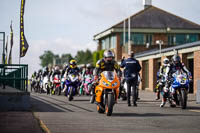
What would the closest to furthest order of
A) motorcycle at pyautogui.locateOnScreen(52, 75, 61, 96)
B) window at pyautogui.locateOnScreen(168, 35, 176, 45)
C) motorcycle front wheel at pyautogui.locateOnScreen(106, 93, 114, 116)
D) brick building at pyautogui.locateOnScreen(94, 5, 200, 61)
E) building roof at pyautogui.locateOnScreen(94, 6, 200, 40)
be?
motorcycle front wheel at pyautogui.locateOnScreen(106, 93, 114, 116) → motorcycle at pyautogui.locateOnScreen(52, 75, 61, 96) → brick building at pyautogui.locateOnScreen(94, 5, 200, 61) → building roof at pyautogui.locateOnScreen(94, 6, 200, 40) → window at pyautogui.locateOnScreen(168, 35, 176, 45)

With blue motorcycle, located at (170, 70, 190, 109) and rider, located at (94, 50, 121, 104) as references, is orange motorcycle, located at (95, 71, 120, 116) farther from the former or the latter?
blue motorcycle, located at (170, 70, 190, 109)

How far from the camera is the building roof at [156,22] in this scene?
60062 mm

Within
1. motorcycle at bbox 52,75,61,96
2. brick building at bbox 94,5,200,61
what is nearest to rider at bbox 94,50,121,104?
motorcycle at bbox 52,75,61,96

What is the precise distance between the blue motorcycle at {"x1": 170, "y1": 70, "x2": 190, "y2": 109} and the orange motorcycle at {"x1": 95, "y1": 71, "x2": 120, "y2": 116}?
3.15 meters

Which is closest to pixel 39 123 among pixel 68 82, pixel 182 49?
pixel 68 82

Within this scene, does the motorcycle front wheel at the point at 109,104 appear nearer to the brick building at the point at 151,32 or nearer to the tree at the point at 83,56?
the brick building at the point at 151,32

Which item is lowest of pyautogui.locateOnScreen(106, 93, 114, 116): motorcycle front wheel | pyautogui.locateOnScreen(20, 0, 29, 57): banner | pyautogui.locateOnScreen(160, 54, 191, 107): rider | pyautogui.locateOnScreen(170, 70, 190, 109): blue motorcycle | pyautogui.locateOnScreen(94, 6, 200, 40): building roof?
pyautogui.locateOnScreen(106, 93, 114, 116): motorcycle front wheel

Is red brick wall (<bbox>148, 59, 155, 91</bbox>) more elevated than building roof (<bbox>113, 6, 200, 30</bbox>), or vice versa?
building roof (<bbox>113, 6, 200, 30</bbox>)

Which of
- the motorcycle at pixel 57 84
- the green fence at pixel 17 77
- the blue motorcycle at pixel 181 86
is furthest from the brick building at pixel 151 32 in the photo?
the blue motorcycle at pixel 181 86

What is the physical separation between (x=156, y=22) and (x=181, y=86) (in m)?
47.7

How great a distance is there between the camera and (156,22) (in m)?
61.2

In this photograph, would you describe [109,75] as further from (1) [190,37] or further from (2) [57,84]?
(1) [190,37]

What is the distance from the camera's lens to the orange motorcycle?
11415 mm

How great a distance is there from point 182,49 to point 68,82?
1337 centimetres
